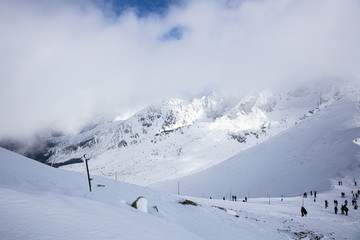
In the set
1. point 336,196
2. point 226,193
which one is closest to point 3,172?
point 336,196

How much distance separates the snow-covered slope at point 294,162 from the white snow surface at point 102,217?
92.7 feet

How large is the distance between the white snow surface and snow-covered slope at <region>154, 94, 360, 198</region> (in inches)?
1113

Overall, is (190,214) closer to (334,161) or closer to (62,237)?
(62,237)

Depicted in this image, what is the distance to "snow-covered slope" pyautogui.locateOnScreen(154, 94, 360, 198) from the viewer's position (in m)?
50.1

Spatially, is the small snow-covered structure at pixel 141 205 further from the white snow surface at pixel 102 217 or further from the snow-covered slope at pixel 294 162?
the snow-covered slope at pixel 294 162

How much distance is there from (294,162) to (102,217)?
63.3 m

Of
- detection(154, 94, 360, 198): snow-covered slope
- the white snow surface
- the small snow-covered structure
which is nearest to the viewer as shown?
the white snow surface

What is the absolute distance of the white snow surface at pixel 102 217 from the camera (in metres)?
5.18

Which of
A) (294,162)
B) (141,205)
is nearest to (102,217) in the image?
(141,205)

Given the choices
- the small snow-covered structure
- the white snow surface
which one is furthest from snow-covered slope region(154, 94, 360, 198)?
the small snow-covered structure

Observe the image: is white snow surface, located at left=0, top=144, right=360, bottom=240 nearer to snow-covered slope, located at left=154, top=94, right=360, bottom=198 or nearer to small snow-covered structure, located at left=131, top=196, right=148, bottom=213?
small snow-covered structure, located at left=131, top=196, right=148, bottom=213

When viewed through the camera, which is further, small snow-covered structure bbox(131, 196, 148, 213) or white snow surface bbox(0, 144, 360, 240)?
small snow-covered structure bbox(131, 196, 148, 213)

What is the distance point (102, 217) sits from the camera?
22.8ft

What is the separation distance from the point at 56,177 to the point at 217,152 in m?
157
